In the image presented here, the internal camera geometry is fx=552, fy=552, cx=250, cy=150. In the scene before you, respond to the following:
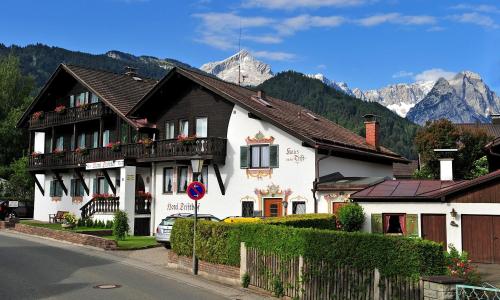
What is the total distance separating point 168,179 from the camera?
3309cm

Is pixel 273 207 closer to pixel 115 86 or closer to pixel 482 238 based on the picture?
pixel 482 238

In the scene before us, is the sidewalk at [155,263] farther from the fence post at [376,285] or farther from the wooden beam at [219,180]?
the wooden beam at [219,180]

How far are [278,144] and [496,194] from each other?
1094cm

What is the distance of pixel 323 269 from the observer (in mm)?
12812

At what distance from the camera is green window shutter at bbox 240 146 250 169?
96.8 feet

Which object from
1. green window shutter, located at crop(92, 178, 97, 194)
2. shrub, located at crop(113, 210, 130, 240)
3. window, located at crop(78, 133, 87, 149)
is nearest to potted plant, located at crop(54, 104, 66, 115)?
window, located at crop(78, 133, 87, 149)

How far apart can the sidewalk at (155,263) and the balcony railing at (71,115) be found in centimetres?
1029

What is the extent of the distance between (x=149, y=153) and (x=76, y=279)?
17.2 meters

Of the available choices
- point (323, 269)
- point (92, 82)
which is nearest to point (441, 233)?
point (323, 269)

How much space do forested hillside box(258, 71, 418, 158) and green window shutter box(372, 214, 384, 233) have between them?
92.5 meters

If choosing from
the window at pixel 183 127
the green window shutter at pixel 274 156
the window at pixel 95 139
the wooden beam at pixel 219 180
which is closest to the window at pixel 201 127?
the window at pixel 183 127

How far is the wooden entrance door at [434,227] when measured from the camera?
2248 cm

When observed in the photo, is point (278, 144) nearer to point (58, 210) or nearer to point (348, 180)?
point (348, 180)

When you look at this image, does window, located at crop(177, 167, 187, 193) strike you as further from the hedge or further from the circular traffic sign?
the circular traffic sign
